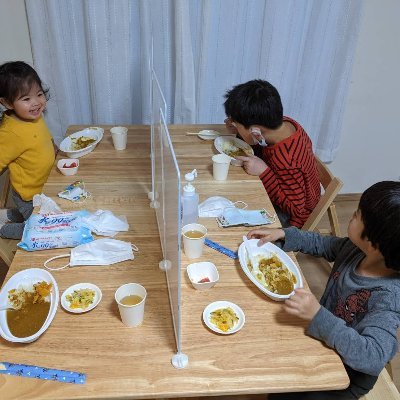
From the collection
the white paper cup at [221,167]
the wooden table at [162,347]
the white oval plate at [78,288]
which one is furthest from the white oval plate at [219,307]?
the white paper cup at [221,167]

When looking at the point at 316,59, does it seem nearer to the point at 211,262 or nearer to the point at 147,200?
the point at 147,200

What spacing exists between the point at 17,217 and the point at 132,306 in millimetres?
1169

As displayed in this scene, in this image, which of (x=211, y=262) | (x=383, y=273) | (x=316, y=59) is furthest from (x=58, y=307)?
(x=316, y=59)

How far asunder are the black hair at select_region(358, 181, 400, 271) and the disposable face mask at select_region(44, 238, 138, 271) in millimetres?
706

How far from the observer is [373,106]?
2631 millimetres

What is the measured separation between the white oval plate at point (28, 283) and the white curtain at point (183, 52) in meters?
1.32

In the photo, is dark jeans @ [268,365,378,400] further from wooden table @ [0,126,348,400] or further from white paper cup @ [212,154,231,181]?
white paper cup @ [212,154,231,181]

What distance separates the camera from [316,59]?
2291 millimetres

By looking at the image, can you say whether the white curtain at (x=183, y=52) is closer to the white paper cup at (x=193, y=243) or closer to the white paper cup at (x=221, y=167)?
the white paper cup at (x=221, y=167)

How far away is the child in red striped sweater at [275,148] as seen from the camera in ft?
5.56

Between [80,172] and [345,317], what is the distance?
1.17 metres

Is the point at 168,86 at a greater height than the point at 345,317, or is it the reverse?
the point at 168,86

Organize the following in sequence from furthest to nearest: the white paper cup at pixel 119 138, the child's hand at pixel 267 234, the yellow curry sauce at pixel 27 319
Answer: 1. the white paper cup at pixel 119 138
2. the child's hand at pixel 267 234
3. the yellow curry sauce at pixel 27 319

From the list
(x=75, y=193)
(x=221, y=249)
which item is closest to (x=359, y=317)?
(x=221, y=249)
